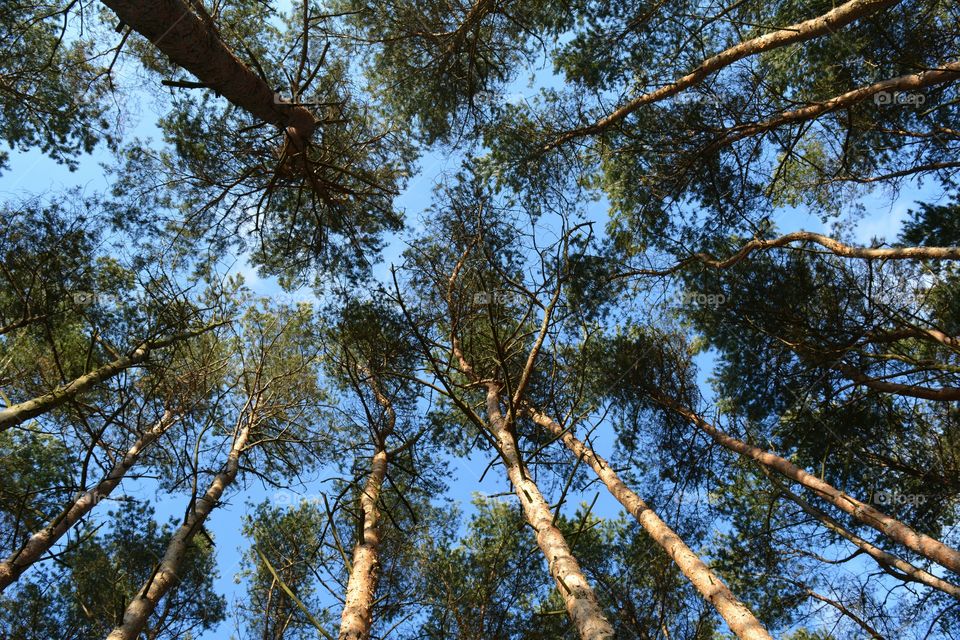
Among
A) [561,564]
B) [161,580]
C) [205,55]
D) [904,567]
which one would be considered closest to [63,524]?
[161,580]

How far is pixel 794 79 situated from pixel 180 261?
893 cm

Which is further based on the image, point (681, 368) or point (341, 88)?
point (681, 368)

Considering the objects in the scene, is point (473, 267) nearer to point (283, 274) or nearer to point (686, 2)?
point (283, 274)

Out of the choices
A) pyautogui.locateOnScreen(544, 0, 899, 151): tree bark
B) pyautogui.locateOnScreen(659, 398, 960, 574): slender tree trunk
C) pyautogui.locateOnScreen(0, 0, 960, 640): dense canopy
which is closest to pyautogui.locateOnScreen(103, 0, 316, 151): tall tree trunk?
pyautogui.locateOnScreen(0, 0, 960, 640): dense canopy

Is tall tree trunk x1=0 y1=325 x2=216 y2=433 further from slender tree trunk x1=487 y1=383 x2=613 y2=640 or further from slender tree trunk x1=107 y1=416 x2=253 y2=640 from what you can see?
slender tree trunk x1=487 y1=383 x2=613 y2=640

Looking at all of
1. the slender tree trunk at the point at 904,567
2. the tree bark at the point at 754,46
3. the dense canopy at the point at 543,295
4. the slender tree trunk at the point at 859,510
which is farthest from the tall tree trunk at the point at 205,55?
the slender tree trunk at the point at 859,510

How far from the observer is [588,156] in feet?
26.7

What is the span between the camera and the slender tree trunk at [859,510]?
184 inches

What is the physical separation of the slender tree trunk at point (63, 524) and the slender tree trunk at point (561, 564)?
3573 millimetres

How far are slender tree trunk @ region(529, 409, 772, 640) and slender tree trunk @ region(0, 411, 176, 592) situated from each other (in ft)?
16.2

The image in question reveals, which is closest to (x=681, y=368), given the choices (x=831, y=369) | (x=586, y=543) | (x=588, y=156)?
(x=831, y=369)

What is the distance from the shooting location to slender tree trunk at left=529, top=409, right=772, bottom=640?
3.50 m

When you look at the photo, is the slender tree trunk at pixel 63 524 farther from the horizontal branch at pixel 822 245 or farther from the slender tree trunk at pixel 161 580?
the horizontal branch at pixel 822 245

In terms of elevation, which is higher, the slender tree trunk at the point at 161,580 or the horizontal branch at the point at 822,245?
the horizontal branch at the point at 822,245
